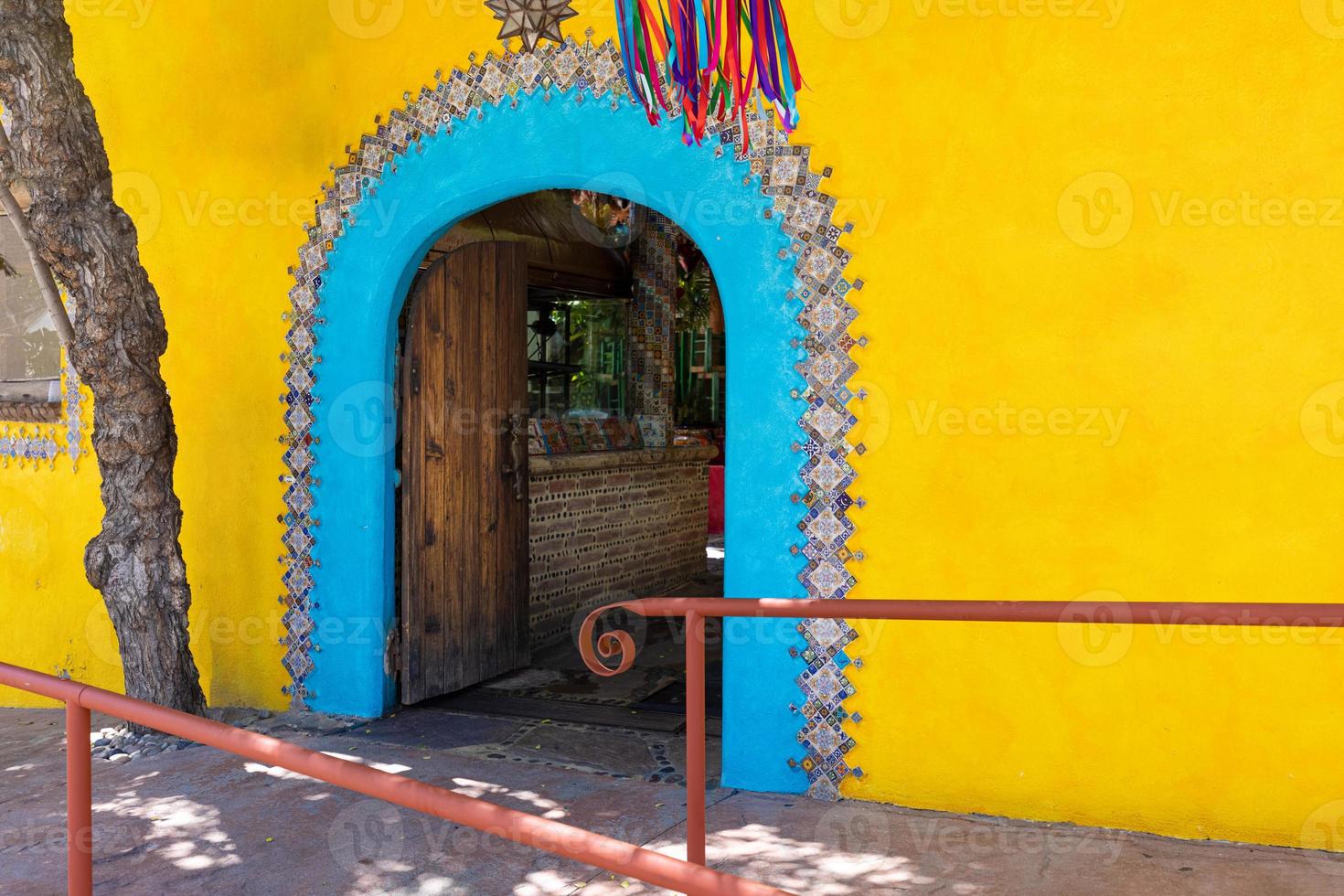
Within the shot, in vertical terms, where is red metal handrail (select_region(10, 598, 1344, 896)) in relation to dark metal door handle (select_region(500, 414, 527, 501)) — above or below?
below

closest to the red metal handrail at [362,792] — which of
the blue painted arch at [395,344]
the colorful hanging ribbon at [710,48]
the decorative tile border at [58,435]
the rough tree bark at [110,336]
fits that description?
the colorful hanging ribbon at [710,48]

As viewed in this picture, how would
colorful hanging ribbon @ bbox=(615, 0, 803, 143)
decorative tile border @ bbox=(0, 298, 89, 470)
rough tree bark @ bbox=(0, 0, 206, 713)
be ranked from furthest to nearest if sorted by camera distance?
decorative tile border @ bbox=(0, 298, 89, 470) < rough tree bark @ bbox=(0, 0, 206, 713) < colorful hanging ribbon @ bbox=(615, 0, 803, 143)

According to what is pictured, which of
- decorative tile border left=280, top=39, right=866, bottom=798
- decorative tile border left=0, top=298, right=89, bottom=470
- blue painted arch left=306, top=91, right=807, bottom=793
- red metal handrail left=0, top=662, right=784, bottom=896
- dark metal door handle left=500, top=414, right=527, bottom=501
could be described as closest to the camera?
red metal handrail left=0, top=662, right=784, bottom=896

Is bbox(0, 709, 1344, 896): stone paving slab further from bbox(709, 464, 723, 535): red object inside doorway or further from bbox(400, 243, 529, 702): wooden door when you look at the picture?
bbox(709, 464, 723, 535): red object inside doorway

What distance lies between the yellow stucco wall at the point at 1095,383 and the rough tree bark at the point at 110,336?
2.91 meters

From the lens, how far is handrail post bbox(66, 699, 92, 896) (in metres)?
2.20

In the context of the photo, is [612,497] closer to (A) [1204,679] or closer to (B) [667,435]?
(B) [667,435]

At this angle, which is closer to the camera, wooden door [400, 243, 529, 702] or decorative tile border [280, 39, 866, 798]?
decorative tile border [280, 39, 866, 798]

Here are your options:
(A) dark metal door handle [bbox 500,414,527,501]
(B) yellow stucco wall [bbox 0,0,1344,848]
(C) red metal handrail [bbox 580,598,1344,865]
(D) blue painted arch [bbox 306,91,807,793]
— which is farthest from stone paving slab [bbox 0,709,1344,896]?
(A) dark metal door handle [bbox 500,414,527,501]

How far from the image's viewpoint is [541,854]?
3.52 m

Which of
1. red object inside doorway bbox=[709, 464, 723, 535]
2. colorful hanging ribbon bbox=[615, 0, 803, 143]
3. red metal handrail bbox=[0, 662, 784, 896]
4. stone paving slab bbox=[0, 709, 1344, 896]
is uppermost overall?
colorful hanging ribbon bbox=[615, 0, 803, 143]

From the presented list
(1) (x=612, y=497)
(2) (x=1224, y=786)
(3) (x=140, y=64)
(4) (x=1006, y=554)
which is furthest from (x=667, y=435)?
(2) (x=1224, y=786)

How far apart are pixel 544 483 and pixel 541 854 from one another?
344 centimetres

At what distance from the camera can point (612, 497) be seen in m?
7.72
